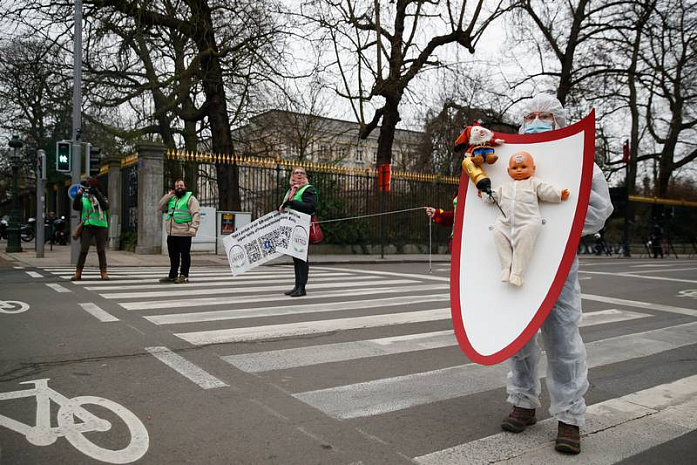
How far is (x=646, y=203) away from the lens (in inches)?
1310

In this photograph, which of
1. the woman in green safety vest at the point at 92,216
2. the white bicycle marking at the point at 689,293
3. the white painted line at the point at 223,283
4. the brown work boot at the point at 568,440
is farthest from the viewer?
the white bicycle marking at the point at 689,293

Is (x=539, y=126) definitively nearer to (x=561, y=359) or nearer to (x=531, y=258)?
(x=531, y=258)

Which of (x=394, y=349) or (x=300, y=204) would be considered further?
(x=300, y=204)

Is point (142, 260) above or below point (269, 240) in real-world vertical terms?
below

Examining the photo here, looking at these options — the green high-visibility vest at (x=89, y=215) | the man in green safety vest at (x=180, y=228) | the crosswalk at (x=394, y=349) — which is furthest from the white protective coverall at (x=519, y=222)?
the green high-visibility vest at (x=89, y=215)

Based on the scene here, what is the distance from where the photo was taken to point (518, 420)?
3379mm

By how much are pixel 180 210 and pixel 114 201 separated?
1144 centimetres

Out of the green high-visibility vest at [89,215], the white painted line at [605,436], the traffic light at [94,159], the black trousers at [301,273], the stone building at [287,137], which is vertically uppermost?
the stone building at [287,137]

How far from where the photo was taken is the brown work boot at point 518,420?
337 cm

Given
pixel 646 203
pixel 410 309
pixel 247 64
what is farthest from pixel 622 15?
pixel 410 309

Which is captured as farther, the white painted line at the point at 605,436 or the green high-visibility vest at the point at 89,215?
the green high-visibility vest at the point at 89,215

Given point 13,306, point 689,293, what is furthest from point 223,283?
point 689,293

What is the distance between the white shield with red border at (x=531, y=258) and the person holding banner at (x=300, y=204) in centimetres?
517

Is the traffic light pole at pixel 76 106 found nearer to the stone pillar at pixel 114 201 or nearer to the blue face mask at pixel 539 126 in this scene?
the stone pillar at pixel 114 201
